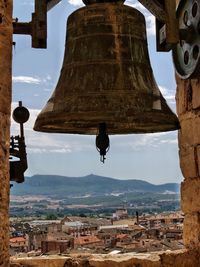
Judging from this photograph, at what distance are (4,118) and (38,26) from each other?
934 mm

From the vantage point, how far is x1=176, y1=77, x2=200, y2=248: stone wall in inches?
159

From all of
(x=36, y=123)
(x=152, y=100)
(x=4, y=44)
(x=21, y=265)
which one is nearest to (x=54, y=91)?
(x=36, y=123)

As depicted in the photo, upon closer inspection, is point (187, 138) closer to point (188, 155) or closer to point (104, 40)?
point (188, 155)

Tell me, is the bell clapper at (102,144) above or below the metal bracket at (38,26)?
below

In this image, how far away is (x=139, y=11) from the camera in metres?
3.51

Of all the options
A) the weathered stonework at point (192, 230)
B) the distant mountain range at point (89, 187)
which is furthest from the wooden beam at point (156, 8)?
the distant mountain range at point (89, 187)

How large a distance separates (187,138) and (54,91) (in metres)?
1.25

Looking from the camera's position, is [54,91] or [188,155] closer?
[54,91]

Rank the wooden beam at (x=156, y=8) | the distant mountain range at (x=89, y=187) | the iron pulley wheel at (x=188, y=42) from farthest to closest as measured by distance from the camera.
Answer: the distant mountain range at (x=89, y=187) < the iron pulley wheel at (x=188, y=42) < the wooden beam at (x=156, y=8)

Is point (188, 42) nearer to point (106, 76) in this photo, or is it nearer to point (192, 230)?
point (106, 76)

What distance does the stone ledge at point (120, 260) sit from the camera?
375 centimetres

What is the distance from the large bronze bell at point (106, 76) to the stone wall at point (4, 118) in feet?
1.87

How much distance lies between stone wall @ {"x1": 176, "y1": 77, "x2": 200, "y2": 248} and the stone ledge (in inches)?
5.7

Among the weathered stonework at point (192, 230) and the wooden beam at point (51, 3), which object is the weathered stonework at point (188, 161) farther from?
the wooden beam at point (51, 3)
